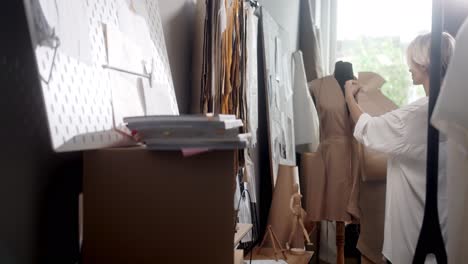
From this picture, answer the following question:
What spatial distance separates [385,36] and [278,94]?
1.82 m

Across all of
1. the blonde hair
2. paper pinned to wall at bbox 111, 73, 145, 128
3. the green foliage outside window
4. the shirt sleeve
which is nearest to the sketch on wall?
the shirt sleeve

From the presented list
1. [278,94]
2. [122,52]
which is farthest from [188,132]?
[278,94]

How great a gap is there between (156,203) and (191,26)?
34.4 inches

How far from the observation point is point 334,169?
2.66 m

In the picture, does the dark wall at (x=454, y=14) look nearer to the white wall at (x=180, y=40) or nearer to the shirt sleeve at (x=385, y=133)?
the shirt sleeve at (x=385, y=133)

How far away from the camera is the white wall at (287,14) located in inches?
111

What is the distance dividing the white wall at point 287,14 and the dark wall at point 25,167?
1.87 m

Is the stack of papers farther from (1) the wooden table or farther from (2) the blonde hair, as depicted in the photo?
(2) the blonde hair

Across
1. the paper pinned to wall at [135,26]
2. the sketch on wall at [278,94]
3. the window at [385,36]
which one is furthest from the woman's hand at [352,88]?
the paper pinned to wall at [135,26]

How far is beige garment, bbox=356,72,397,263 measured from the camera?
2543 mm

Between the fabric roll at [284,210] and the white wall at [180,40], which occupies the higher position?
the white wall at [180,40]

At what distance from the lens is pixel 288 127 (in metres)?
2.79

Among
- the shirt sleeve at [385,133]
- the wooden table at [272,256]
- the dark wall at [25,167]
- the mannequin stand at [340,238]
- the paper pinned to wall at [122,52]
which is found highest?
the paper pinned to wall at [122,52]

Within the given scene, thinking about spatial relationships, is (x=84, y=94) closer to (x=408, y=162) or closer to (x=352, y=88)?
(x=408, y=162)
